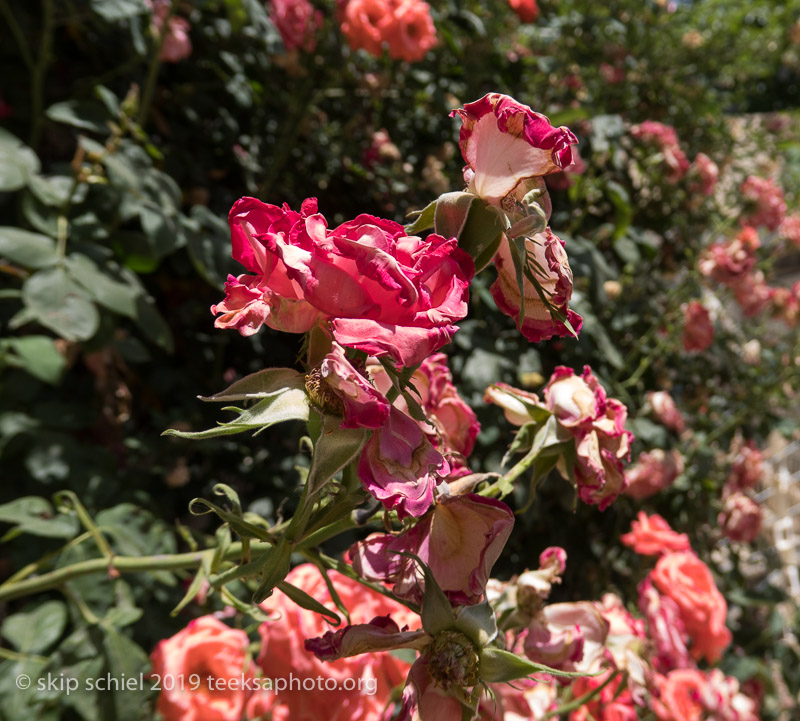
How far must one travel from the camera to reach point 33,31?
1.49 m

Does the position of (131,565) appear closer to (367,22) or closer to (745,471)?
(367,22)

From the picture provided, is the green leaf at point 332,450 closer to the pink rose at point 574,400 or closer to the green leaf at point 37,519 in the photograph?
the pink rose at point 574,400

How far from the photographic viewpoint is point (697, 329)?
4.98 ft

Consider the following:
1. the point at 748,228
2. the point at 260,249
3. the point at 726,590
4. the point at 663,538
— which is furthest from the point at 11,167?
the point at 726,590

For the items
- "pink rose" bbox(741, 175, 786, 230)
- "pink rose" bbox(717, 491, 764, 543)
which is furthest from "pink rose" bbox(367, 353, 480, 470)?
"pink rose" bbox(741, 175, 786, 230)

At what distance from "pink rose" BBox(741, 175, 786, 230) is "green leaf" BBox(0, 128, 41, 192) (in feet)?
5.49

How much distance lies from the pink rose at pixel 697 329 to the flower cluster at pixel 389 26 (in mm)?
882

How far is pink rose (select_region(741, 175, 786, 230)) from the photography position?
173 cm

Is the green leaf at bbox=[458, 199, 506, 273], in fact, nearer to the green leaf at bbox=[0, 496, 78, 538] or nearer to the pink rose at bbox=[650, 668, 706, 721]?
the green leaf at bbox=[0, 496, 78, 538]

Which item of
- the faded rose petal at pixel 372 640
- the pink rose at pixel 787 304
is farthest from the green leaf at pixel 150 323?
the pink rose at pixel 787 304

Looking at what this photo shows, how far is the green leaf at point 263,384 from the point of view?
36 cm

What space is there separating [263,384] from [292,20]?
1370 mm

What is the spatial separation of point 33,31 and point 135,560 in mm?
1422

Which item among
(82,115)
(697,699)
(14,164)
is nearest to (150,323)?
(14,164)
